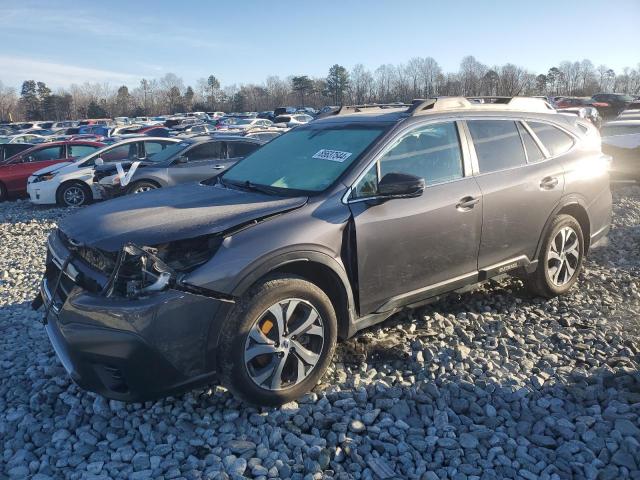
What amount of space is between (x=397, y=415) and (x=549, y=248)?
2448mm

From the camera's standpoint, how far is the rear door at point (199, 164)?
34.3ft

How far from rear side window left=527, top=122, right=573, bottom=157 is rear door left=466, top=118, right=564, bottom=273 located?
0.09 metres

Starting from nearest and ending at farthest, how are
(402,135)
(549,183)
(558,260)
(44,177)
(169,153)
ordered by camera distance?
(402,135), (549,183), (558,260), (169,153), (44,177)

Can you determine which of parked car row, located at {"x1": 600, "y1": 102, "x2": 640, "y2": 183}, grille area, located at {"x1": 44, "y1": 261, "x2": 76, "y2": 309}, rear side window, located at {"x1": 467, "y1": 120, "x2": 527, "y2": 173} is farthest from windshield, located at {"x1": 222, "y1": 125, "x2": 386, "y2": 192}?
parked car row, located at {"x1": 600, "y1": 102, "x2": 640, "y2": 183}

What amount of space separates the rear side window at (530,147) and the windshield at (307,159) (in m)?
1.57

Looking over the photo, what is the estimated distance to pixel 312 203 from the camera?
3.44 meters

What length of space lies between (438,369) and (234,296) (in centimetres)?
167

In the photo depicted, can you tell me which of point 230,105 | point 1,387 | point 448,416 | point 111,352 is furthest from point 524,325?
point 230,105

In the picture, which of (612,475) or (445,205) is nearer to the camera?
(612,475)

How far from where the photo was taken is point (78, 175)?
39.6ft

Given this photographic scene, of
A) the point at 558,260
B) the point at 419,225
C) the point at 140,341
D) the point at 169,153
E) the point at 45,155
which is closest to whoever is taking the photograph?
the point at 140,341

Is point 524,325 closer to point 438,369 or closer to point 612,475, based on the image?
point 438,369

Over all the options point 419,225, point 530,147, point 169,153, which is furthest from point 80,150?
point 419,225

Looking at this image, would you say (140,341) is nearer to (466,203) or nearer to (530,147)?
(466,203)
